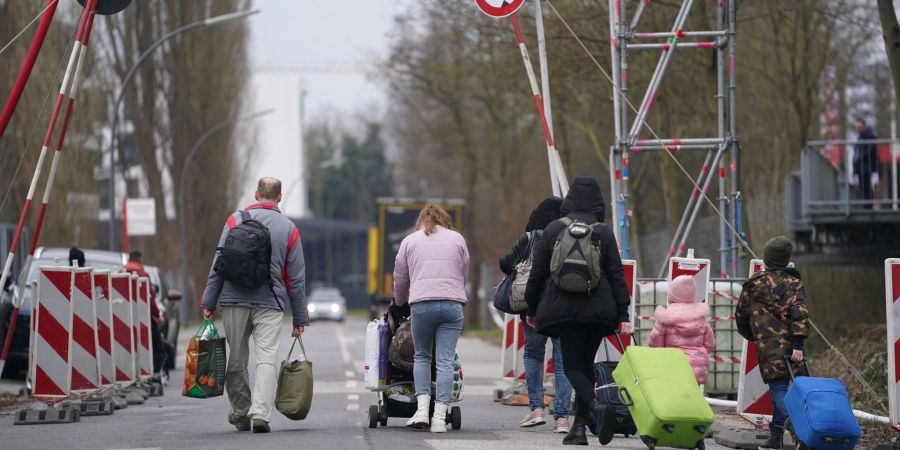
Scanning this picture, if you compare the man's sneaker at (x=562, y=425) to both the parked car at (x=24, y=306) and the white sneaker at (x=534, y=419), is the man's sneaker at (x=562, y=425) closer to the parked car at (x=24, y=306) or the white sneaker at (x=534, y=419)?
the white sneaker at (x=534, y=419)

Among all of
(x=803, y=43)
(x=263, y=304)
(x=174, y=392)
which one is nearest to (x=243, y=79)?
(x=803, y=43)

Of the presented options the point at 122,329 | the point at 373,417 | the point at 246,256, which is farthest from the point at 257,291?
the point at 122,329

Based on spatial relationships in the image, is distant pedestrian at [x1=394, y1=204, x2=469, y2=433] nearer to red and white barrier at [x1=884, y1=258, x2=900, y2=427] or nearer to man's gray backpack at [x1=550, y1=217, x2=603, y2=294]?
man's gray backpack at [x1=550, y1=217, x2=603, y2=294]

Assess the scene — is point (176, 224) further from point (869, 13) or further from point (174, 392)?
point (174, 392)

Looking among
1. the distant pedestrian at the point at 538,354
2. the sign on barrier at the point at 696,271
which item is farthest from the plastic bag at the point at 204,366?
the sign on barrier at the point at 696,271

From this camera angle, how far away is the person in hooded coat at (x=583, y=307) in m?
10.2

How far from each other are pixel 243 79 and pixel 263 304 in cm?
3776

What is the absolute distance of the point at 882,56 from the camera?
32.7m

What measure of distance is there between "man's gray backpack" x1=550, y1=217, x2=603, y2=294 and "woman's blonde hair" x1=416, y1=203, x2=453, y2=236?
1508mm

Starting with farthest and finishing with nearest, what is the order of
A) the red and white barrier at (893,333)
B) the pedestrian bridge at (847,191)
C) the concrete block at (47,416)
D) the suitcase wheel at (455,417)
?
the pedestrian bridge at (847,191) → the concrete block at (47,416) → the suitcase wheel at (455,417) → the red and white barrier at (893,333)

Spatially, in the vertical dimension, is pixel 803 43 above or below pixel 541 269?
above

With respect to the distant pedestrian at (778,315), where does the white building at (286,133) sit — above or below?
above

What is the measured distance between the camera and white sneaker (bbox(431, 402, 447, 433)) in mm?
11367

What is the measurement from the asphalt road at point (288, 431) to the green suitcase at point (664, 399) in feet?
2.79
